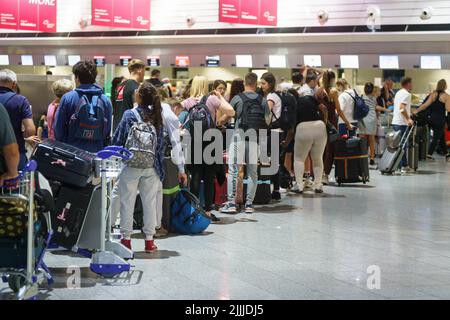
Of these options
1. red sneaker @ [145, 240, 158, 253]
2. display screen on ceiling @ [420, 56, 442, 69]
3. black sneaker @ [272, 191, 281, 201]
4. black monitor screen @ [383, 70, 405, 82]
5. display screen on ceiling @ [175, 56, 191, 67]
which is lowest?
red sneaker @ [145, 240, 158, 253]

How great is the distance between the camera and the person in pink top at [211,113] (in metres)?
9.20

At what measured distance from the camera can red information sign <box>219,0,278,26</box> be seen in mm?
16578

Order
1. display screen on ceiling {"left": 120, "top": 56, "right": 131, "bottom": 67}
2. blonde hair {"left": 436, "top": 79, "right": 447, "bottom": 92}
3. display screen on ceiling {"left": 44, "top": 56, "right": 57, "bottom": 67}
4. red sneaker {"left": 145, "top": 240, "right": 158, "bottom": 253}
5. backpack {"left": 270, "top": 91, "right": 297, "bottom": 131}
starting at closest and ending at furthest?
1. red sneaker {"left": 145, "top": 240, "right": 158, "bottom": 253}
2. backpack {"left": 270, "top": 91, "right": 297, "bottom": 131}
3. blonde hair {"left": 436, "top": 79, "right": 447, "bottom": 92}
4. display screen on ceiling {"left": 120, "top": 56, "right": 131, "bottom": 67}
5. display screen on ceiling {"left": 44, "top": 56, "right": 57, "bottom": 67}

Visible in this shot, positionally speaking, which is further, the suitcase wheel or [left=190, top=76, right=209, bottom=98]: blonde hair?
[left=190, top=76, right=209, bottom=98]: blonde hair

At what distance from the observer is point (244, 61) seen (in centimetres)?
1908

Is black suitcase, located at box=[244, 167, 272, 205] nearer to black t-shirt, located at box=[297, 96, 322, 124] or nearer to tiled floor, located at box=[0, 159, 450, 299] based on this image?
tiled floor, located at box=[0, 159, 450, 299]

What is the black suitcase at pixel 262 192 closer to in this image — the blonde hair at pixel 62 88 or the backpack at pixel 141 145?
the blonde hair at pixel 62 88

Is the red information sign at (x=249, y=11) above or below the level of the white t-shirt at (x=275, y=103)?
above

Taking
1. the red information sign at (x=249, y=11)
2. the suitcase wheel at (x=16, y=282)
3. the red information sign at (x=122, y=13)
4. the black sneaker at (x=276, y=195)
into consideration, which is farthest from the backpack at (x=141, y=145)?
the red information sign at (x=122, y=13)

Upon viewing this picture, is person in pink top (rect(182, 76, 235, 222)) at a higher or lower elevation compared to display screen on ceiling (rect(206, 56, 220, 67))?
lower

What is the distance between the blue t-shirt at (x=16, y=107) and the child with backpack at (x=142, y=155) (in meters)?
0.85

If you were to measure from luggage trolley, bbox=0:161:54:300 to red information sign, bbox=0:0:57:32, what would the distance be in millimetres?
14338

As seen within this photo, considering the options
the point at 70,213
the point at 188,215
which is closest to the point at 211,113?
the point at 188,215

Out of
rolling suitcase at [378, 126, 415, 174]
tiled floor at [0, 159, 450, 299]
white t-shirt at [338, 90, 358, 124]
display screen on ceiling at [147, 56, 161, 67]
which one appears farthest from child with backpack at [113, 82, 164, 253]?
display screen on ceiling at [147, 56, 161, 67]
